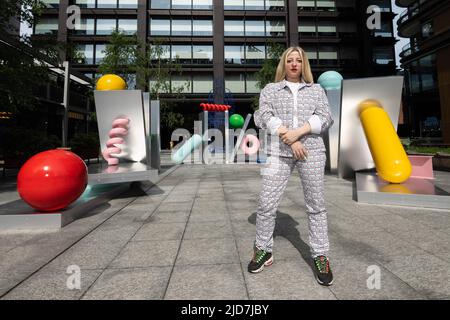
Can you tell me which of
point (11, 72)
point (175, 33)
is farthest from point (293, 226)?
point (175, 33)

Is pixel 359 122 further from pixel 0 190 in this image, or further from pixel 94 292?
pixel 0 190

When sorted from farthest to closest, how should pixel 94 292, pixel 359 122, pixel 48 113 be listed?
pixel 48 113 < pixel 359 122 < pixel 94 292

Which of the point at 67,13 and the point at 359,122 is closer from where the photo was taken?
the point at 359,122

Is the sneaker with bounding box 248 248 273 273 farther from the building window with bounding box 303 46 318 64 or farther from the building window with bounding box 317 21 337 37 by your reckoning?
the building window with bounding box 317 21 337 37

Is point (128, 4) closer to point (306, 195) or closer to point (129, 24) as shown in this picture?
point (129, 24)

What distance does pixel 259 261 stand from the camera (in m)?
2.61

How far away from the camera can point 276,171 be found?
99.8 inches

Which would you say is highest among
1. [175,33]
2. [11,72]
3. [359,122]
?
[175,33]

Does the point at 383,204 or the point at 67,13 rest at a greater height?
the point at 67,13

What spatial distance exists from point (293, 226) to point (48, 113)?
86.6 ft

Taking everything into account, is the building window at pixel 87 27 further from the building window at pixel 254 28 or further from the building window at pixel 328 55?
the building window at pixel 328 55

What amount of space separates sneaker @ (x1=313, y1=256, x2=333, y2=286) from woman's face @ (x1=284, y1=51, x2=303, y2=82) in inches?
65.1

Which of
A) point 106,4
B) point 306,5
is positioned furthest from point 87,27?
point 306,5

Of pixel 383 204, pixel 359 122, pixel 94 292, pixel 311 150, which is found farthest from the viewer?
pixel 359 122
